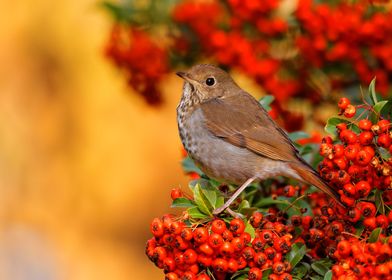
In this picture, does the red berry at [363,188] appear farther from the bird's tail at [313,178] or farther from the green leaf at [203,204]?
the green leaf at [203,204]

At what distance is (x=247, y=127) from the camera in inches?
133

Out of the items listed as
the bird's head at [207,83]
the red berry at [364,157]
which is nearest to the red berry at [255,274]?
the red berry at [364,157]

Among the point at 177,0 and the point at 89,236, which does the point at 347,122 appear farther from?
the point at 89,236

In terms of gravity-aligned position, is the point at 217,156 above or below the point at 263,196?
above

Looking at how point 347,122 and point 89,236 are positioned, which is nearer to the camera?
point 347,122

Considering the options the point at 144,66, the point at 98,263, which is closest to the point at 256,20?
the point at 144,66

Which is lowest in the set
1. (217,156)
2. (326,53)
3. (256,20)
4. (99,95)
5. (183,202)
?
(183,202)

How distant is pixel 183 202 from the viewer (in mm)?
2676

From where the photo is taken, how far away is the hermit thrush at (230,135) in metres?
3.18

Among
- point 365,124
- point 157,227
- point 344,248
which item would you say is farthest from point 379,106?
point 157,227

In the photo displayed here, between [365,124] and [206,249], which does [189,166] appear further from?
[365,124]

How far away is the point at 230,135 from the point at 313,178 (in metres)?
0.60

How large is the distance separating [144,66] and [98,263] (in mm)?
2660

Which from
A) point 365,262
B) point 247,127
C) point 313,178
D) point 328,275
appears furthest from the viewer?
point 247,127
